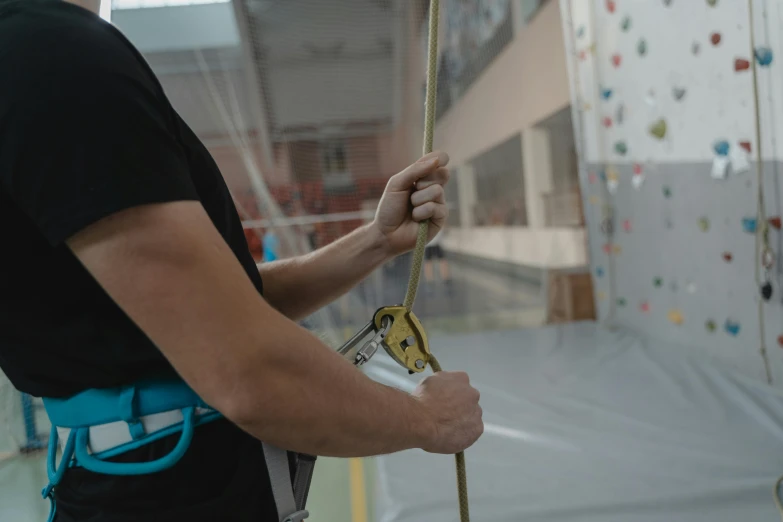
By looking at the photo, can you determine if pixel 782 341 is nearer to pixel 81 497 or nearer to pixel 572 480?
pixel 572 480

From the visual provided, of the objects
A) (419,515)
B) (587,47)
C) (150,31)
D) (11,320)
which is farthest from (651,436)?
(150,31)

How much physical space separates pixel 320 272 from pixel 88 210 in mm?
515

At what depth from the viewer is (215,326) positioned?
0.39m

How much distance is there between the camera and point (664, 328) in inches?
108

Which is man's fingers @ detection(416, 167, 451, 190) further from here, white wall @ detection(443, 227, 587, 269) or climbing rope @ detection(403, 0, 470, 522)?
white wall @ detection(443, 227, 587, 269)

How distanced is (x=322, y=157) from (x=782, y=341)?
7.90 ft

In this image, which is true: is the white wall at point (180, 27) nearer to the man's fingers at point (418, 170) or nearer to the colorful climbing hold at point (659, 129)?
the colorful climbing hold at point (659, 129)

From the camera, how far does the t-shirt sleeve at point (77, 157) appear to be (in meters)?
0.37

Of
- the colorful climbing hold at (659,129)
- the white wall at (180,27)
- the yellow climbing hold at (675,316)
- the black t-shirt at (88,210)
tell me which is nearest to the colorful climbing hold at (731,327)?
the yellow climbing hold at (675,316)

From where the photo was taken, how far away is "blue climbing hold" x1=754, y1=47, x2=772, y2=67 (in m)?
1.85

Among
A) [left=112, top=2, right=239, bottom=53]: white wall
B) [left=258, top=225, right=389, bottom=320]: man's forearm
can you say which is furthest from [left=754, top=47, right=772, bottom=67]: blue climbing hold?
[left=112, top=2, right=239, bottom=53]: white wall

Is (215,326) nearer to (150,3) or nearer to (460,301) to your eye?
(460,301)

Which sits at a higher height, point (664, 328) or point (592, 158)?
point (592, 158)

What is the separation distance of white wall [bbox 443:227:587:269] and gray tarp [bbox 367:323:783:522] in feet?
2.96
